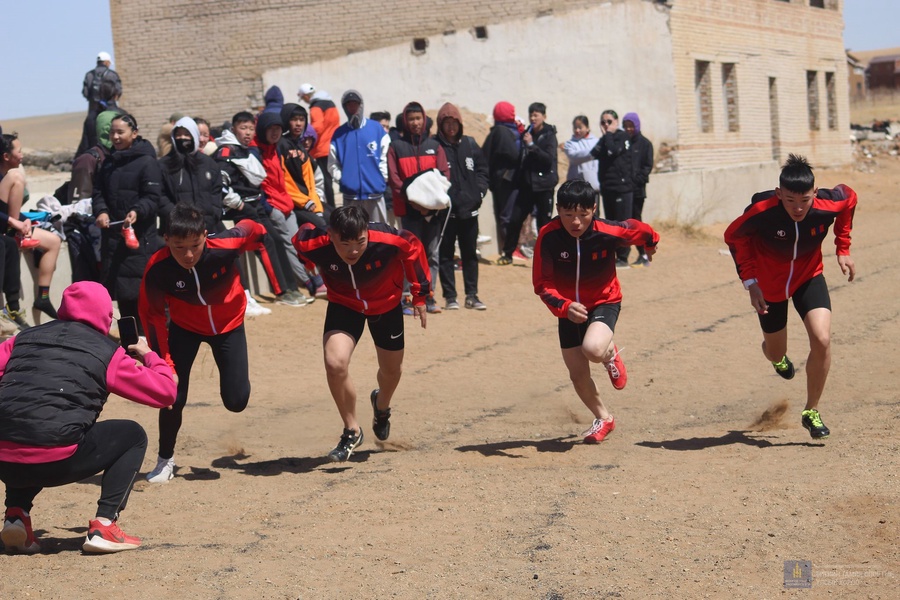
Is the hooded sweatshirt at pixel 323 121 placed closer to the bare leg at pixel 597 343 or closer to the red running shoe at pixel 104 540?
the bare leg at pixel 597 343

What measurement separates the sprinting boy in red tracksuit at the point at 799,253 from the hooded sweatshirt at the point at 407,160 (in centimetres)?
584

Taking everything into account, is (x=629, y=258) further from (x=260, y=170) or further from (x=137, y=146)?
(x=137, y=146)

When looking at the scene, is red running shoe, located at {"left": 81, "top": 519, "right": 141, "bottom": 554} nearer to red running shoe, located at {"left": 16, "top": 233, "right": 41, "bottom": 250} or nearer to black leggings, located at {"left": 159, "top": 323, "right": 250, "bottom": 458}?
black leggings, located at {"left": 159, "top": 323, "right": 250, "bottom": 458}

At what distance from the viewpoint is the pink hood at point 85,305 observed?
18.7ft

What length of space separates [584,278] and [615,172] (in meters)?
8.82

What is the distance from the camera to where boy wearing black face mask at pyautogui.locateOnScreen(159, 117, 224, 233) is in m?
10.7

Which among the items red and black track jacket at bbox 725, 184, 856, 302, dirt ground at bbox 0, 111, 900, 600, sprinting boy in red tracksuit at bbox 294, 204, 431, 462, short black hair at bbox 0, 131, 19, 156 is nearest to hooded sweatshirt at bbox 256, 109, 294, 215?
dirt ground at bbox 0, 111, 900, 600

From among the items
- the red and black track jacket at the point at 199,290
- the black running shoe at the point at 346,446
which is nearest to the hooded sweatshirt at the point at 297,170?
the red and black track jacket at the point at 199,290

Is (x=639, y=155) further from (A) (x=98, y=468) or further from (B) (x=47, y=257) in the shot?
A: (A) (x=98, y=468)

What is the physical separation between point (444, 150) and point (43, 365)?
28.7 ft

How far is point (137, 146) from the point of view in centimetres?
1047

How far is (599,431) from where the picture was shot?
8.26 metres

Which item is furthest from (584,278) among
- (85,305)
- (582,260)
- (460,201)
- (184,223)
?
(460,201)

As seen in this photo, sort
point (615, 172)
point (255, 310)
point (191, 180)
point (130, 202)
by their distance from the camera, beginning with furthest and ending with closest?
point (615, 172), point (255, 310), point (191, 180), point (130, 202)
